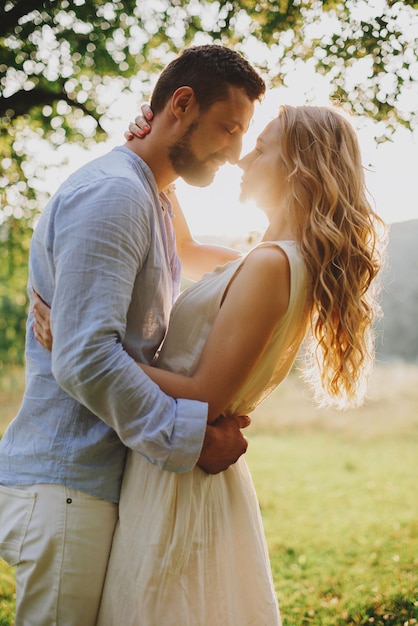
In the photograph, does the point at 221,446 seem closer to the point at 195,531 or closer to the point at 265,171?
the point at 195,531

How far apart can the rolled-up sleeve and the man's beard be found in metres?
0.49

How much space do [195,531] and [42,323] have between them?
0.91 m

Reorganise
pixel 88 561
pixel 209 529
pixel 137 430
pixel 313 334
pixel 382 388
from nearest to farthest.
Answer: pixel 137 430 → pixel 88 561 → pixel 209 529 → pixel 313 334 → pixel 382 388

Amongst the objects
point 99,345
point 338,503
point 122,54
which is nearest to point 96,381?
point 99,345

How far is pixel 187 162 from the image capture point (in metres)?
A: 2.46

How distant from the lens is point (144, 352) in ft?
7.29

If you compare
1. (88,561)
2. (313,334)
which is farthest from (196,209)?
(88,561)

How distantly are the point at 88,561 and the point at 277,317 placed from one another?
1.05m

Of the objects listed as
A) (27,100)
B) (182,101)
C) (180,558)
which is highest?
(182,101)

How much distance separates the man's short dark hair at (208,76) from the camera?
2.42 m

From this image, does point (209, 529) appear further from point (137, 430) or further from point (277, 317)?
point (277, 317)

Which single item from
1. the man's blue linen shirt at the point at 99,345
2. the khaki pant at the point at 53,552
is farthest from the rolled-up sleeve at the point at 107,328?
the khaki pant at the point at 53,552

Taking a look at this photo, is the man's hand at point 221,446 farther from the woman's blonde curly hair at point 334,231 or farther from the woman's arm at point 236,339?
the woman's blonde curly hair at point 334,231

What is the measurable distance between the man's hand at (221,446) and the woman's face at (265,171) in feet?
3.07
